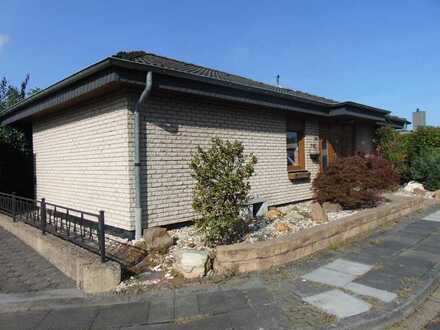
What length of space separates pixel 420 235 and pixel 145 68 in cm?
603

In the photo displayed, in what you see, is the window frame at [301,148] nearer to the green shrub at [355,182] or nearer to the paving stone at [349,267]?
the green shrub at [355,182]

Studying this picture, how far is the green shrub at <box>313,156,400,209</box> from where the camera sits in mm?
7680

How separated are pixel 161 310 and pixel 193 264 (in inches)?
33.9

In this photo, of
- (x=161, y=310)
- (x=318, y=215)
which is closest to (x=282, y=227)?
(x=318, y=215)

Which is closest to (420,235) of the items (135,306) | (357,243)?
(357,243)

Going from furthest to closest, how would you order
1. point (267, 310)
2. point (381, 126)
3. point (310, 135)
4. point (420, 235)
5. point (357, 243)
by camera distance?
point (381, 126) → point (310, 135) → point (420, 235) → point (357, 243) → point (267, 310)

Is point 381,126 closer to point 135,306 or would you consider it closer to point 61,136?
point 61,136

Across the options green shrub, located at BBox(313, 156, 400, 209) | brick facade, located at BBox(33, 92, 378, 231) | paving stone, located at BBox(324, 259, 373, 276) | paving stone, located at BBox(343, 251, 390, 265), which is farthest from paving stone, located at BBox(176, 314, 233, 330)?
green shrub, located at BBox(313, 156, 400, 209)

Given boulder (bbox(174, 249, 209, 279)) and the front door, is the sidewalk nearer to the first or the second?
boulder (bbox(174, 249, 209, 279))

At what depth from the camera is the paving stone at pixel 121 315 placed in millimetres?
3346

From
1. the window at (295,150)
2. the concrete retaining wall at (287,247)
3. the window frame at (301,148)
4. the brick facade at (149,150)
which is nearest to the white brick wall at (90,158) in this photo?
the brick facade at (149,150)

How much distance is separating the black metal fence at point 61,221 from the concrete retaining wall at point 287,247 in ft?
5.46

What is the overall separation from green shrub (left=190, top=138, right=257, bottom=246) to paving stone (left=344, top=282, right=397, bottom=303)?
6.11ft

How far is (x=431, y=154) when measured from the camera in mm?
12414
